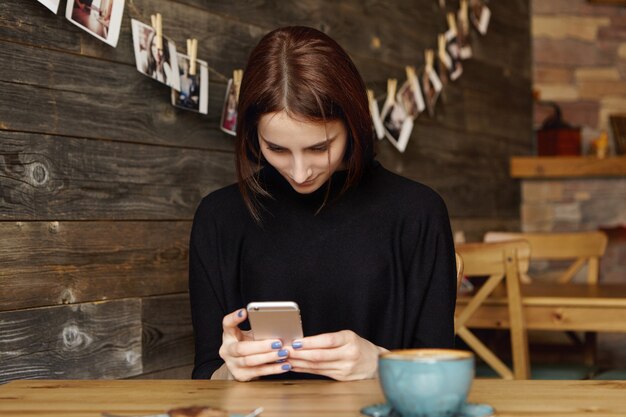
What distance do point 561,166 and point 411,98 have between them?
1.47m

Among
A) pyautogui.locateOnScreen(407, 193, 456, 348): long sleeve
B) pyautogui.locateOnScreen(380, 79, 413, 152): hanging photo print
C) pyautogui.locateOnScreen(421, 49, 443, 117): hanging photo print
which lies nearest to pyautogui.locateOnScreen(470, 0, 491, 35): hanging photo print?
pyautogui.locateOnScreen(421, 49, 443, 117): hanging photo print

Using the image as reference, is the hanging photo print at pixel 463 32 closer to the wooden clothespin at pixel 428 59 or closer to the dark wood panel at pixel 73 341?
the wooden clothespin at pixel 428 59

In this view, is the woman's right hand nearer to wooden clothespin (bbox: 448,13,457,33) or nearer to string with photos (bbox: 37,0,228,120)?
string with photos (bbox: 37,0,228,120)

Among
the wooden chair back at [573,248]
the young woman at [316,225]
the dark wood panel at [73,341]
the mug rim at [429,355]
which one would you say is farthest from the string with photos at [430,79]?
the mug rim at [429,355]

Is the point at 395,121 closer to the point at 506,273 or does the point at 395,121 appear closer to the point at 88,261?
the point at 506,273

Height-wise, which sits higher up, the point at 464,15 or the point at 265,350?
the point at 464,15

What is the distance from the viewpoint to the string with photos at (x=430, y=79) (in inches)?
141

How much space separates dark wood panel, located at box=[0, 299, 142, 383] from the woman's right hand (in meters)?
0.73

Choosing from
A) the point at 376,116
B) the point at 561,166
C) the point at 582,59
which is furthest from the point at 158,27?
the point at 582,59

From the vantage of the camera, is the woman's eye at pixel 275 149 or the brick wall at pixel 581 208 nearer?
the woman's eye at pixel 275 149

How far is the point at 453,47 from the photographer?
4.18 meters

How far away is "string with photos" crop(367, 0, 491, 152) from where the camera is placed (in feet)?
11.8

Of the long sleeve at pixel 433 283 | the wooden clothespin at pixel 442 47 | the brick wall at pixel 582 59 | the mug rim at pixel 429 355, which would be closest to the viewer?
the mug rim at pixel 429 355

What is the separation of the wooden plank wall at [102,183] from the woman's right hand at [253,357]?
742 mm
